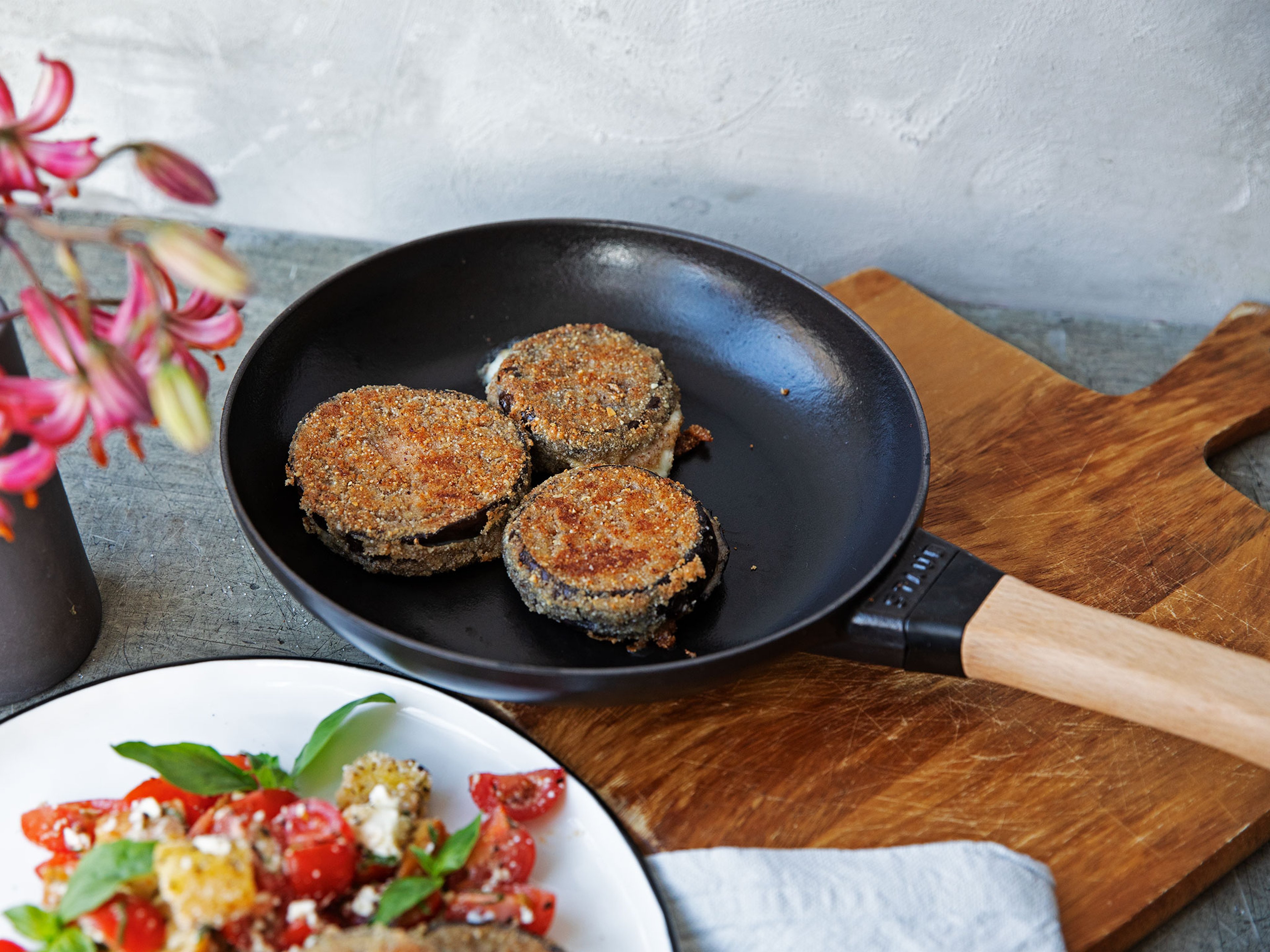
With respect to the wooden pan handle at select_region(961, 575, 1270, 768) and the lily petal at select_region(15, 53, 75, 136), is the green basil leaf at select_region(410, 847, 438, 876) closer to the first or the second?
the wooden pan handle at select_region(961, 575, 1270, 768)

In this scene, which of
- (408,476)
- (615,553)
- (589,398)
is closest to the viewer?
(615,553)

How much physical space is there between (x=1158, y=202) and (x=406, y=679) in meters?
1.71

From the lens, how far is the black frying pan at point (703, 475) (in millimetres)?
1238

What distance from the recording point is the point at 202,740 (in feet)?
4.34

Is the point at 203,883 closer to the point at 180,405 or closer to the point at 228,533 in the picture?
the point at 180,405

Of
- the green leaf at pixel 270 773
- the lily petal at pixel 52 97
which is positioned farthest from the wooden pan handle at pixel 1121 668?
the lily petal at pixel 52 97

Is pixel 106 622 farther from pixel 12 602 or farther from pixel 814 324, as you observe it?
pixel 814 324

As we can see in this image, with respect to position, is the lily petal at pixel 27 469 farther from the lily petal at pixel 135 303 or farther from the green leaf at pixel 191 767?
the green leaf at pixel 191 767

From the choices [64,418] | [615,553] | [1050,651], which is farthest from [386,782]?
[1050,651]

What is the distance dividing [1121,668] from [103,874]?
1111 mm

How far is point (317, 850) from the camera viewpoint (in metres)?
1.04

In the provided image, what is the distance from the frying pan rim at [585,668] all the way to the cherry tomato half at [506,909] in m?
0.24

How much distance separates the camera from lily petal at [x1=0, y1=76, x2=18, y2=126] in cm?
104

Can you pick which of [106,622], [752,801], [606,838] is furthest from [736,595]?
[106,622]
